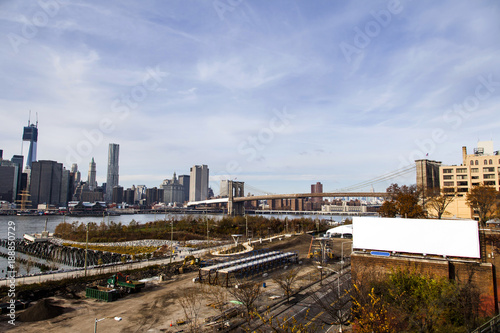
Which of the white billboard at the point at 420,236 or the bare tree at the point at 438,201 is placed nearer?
the white billboard at the point at 420,236

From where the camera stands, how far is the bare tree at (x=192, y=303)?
630 inches

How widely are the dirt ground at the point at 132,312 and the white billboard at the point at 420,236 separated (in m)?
7.04

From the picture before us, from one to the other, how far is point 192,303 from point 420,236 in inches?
547

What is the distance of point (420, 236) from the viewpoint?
18.6 meters

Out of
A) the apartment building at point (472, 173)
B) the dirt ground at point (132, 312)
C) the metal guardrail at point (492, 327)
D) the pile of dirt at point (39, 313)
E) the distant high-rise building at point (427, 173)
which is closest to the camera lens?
the metal guardrail at point (492, 327)

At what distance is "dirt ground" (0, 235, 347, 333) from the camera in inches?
602

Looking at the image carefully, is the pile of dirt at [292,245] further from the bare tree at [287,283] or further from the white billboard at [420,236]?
the white billboard at [420,236]

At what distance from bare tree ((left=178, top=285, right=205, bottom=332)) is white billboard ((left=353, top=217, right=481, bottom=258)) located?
33.7 feet

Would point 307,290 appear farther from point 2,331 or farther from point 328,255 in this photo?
point 2,331

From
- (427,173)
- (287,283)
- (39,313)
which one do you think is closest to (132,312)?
(39,313)

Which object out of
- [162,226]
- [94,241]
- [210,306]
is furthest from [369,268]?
[162,226]

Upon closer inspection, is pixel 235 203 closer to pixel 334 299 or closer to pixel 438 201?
pixel 438 201

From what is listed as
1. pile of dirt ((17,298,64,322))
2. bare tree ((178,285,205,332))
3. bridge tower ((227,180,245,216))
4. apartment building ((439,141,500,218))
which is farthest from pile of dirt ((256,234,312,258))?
bridge tower ((227,180,245,216))

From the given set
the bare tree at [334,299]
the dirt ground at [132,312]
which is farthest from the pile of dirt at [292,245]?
the dirt ground at [132,312]
